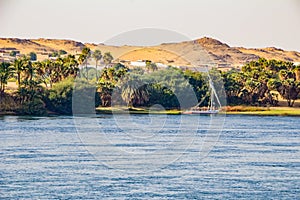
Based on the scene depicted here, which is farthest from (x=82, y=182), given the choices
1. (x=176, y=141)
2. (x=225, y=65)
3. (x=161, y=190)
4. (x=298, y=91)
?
(x=225, y=65)

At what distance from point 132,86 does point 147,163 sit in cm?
4484

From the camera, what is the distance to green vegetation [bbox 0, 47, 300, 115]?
241 ft

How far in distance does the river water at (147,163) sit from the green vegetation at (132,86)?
2063cm

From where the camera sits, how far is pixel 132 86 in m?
78.2

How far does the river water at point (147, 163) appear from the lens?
27391 millimetres

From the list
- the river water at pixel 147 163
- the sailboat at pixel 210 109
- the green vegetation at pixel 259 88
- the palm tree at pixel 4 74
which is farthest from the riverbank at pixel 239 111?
the river water at pixel 147 163

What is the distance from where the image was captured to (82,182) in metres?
28.9

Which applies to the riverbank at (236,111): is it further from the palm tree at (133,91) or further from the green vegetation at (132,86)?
the palm tree at (133,91)

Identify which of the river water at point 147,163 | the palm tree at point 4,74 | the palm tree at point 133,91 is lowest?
the river water at point 147,163

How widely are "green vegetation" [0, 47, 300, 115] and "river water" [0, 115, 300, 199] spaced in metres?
20.6

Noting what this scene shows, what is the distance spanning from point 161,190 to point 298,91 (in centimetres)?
5828

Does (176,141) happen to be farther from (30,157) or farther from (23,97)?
(23,97)

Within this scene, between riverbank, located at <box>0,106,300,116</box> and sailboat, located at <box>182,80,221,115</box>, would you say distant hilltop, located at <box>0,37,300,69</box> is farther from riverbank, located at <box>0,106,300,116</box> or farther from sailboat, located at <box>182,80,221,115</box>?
sailboat, located at <box>182,80,221,115</box>

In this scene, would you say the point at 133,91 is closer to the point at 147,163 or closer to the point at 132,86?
the point at 132,86
